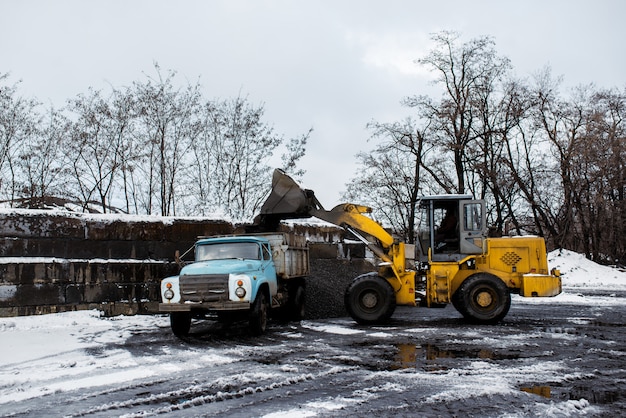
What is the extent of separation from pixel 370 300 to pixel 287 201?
121 inches

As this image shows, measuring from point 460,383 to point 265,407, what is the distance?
2349mm

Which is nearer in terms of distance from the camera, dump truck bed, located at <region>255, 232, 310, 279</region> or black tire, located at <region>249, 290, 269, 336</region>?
black tire, located at <region>249, 290, 269, 336</region>

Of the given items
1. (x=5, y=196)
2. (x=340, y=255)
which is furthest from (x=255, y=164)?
(x=5, y=196)

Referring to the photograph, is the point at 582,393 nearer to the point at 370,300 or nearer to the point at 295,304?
the point at 370,300

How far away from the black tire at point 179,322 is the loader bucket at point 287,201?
378 cm

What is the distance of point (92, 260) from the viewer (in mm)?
12938

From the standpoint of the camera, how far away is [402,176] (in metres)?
39.6

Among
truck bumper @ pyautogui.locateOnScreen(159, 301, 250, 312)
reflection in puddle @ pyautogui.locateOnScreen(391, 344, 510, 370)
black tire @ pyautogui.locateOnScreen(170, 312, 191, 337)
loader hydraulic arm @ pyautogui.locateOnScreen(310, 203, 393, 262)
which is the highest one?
loader hydraulic arm @ pyautogui.locateOnScreen(310, 203, 393, 262)

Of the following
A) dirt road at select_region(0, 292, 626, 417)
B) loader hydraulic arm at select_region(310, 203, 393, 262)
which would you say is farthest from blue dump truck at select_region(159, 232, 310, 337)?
loader hydraulic arm at select_region(310, 203, 393, 262)

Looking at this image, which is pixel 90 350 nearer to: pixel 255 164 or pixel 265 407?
pixel 265 407

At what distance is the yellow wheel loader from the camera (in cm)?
1191

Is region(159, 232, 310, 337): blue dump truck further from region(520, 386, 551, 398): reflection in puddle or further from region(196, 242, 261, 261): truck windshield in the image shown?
region(520, 386, 551, 398): reflection in puddle

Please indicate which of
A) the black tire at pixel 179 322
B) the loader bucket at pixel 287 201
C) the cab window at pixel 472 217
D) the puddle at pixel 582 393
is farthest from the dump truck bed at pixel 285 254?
the puddle at pixel 582 393

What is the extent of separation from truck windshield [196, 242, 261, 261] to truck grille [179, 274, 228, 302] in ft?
4.23
